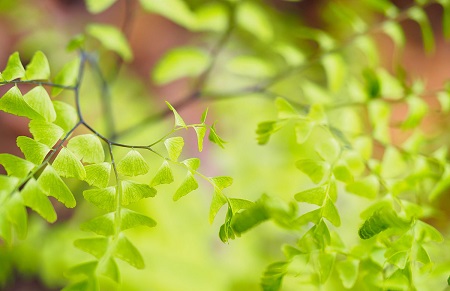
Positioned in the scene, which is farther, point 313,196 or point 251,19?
Result: point 251,19

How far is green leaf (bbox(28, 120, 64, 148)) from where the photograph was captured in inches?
19.9

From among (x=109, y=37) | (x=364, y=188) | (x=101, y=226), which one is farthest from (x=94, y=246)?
(x=109, y=37)

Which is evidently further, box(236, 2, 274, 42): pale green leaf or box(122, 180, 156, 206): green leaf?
box(236, 2, 274, 42): pale green leaf

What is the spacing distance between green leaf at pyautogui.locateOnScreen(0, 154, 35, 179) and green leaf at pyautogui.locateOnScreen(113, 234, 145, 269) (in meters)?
0.11

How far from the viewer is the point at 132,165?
514 mm

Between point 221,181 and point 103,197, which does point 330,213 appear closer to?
point 221,181

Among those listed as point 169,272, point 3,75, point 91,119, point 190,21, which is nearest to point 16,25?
point 91,119

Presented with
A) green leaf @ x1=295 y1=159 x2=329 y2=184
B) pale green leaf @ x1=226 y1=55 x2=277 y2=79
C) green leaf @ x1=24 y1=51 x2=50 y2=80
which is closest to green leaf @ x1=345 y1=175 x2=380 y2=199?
green leaf @ x1=295 y1=159 x2=329 y2=184

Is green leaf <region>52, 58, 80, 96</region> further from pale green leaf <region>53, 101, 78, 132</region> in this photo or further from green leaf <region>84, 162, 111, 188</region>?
green leaf <region>84, 162, 111, 188</region>

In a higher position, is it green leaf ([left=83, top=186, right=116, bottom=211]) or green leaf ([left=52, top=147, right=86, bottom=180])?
green leaf ([left=52, top=147, right=86, bottom=180])

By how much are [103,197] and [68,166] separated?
46 millimetres

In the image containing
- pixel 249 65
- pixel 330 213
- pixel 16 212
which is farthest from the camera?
pixel 249 65

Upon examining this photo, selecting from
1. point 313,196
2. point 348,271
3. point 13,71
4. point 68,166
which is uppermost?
point 13,71

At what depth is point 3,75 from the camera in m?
0.52
